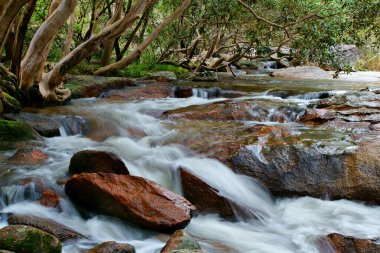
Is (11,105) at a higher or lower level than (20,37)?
lower

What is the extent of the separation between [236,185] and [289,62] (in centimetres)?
1982

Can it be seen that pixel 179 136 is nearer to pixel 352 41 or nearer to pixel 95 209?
pixel 95 209

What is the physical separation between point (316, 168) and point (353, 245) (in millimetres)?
1648

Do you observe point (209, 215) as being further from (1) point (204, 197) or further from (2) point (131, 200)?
(2) point (131, 200)

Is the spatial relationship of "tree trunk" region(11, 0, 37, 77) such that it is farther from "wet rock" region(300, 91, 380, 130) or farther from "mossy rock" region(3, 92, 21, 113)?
"wet rock" region(300, 91, 380, 130)

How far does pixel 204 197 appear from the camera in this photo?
5520mm

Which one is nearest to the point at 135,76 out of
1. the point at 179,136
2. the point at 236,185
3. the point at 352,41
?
the point at 352,41

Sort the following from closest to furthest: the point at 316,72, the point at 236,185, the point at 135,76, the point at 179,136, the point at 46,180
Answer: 1. the point at 46,180
2. the point at 236,185
3. the point at 179,136
4. the point at 135,76
5. the point at 316,72

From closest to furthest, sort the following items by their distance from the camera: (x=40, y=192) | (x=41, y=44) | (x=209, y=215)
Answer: (x=40, y=192) → (x=209, y=215) → (x=41, y=44)

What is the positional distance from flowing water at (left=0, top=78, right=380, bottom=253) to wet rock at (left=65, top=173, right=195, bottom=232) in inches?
4.9

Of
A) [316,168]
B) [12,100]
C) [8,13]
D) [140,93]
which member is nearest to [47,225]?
[316,168]

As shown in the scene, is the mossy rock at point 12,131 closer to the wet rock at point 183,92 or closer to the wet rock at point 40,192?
the wet rock at point 40,192

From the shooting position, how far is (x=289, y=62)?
80.0 ft

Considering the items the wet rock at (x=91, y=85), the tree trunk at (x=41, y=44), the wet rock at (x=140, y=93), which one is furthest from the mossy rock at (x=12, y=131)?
the wet rock at (x=140, y=93)
